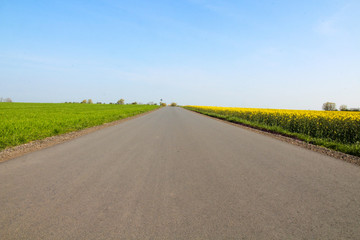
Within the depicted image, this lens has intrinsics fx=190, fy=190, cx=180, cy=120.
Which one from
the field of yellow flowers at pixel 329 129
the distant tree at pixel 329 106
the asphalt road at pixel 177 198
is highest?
the distant tree at pixel 329 106

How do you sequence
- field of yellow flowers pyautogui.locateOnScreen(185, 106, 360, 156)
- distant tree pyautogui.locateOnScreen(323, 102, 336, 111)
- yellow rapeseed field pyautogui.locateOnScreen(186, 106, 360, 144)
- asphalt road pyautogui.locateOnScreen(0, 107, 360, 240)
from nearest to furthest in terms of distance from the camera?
asphalt road pyautogui.locateOnScreen(0, 107, 360, 240) < field of yellow flowers pyautogui.locateOnScreen(185, 106, 360, 156) < yellow rapeseed field pyautogui.locateOnScreen(186, 106, 360, 144) < distant tree pyautogui.locateOnScreen(323, 102, 336, 111)

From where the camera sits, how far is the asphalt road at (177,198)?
229cm

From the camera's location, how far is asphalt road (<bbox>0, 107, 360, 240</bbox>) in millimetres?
2295

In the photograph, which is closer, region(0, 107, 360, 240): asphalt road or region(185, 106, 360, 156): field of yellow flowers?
region(0, 107, 360, 240): asphalt road

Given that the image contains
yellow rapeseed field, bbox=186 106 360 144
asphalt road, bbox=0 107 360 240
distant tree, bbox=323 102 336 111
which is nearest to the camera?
asphalt road, bbox=0 107 360 240

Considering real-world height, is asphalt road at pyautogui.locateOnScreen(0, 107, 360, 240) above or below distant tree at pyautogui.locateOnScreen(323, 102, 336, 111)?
below

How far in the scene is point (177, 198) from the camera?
311 cm

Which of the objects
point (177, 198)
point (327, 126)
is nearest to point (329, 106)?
point (327, 126)

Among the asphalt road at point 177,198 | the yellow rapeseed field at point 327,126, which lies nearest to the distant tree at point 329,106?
the yellow rapeseed field at point 327,126

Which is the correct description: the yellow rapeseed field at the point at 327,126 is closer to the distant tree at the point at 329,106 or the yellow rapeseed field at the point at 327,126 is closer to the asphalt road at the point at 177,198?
the asphalt road at the point at 177,198

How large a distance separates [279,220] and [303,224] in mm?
282

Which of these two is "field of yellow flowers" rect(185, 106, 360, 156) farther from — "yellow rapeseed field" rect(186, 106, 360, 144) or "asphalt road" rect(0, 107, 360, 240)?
"asphalt road" rect(0, 107, 360, 240)

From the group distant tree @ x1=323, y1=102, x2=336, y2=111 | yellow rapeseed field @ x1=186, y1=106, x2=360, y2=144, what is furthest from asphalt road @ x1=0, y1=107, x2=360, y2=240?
distant tree @ x1=323, y1=102, x2=336, y2=111

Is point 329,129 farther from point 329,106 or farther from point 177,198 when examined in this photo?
point 329,106
